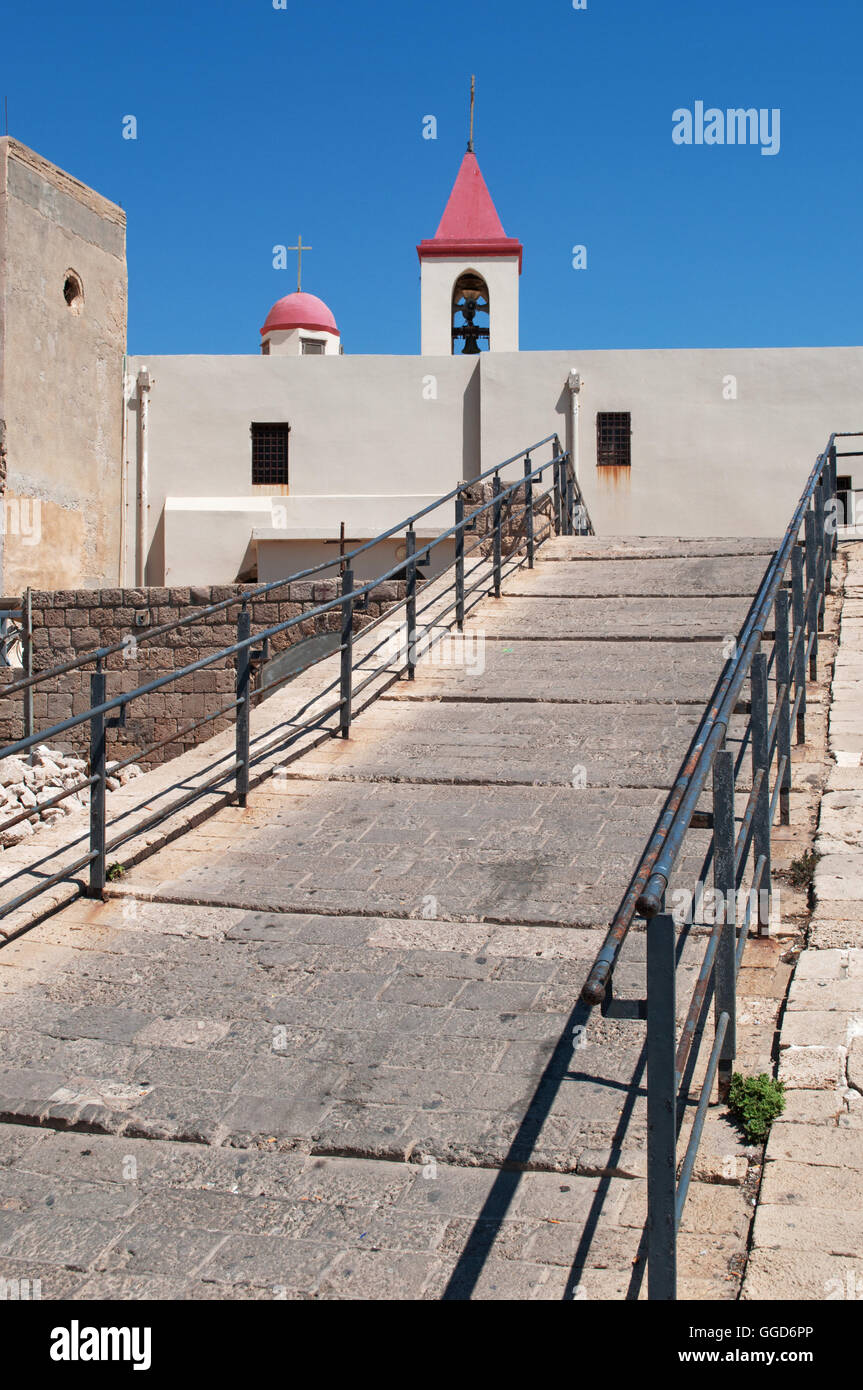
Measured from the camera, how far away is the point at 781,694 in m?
5.31

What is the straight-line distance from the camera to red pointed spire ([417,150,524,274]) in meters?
23.7

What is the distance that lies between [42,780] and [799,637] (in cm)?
837

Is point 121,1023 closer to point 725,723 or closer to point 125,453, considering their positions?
point 725,723

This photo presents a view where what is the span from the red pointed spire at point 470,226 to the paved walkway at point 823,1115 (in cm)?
2074

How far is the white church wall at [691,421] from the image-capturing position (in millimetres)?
18328

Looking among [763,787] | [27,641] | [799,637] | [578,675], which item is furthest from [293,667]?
[763,787]

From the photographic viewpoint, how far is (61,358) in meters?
18.4

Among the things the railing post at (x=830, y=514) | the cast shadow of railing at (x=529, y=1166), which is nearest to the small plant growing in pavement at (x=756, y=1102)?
the cast shadow of railing at (x=529, y=1166)

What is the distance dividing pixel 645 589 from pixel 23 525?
10.9 m

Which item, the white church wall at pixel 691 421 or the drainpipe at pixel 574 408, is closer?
the white church wall at pixel 691 421

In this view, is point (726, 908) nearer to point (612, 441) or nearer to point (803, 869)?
point (803, 869)

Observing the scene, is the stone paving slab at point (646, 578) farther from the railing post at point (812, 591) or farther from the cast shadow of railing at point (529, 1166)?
the cast shadow of railing at point (529, 1166)

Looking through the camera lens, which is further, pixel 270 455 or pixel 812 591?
pixel 270 455

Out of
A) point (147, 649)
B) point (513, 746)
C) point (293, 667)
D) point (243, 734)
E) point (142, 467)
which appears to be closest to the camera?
point (243, 734)
